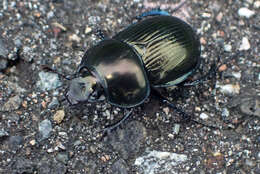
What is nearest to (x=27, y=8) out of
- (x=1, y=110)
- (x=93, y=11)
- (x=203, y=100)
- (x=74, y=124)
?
(x=93, y=11)

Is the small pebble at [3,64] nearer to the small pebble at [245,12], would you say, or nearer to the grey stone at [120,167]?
the grey stone at [120,167]

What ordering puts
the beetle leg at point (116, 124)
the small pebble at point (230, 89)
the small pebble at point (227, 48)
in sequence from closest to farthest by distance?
the beetle leg at point (116, 124)
the small pebble at point (230, 89)
the small pebble at point (227, 48)

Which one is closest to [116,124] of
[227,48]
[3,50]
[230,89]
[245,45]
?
[230,89]

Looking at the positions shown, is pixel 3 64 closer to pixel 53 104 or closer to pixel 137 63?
pixel 53 104

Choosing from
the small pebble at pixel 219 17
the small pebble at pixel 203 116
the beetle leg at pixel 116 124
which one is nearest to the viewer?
the beetle leg at pixel 116 124

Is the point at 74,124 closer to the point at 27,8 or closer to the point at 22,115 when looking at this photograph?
the point at 22,115

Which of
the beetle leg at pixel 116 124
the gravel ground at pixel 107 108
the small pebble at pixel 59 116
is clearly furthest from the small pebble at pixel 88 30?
the beetle leg at pixel 116 124

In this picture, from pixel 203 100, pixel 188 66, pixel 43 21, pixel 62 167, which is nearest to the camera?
pixel 62 167
